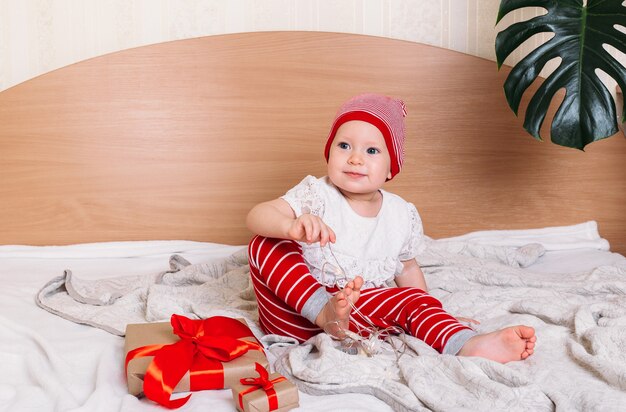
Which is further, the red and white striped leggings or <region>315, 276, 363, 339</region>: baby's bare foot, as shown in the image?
the red and white striped leggings

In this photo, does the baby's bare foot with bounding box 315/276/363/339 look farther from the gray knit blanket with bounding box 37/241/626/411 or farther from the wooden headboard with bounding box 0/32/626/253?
the wooden headboard with bounding box 0/32/626/253

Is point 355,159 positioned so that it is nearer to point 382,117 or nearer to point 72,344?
point 382,117

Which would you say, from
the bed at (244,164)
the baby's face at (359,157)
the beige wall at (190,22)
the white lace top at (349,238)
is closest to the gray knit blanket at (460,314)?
the bed at (244,164)

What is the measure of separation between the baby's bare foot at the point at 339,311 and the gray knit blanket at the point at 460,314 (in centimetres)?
2

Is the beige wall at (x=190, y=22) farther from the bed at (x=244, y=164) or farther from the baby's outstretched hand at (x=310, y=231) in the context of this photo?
the baby's outstretched hand at (x=310, y=231)

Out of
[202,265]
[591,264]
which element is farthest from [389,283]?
[591,264]

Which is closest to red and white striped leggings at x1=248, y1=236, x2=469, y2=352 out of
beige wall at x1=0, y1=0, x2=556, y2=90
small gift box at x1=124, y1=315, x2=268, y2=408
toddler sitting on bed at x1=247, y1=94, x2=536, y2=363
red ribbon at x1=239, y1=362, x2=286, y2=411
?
toddler sitting on bed at x1=247, y1=94, x2=536, y2=363

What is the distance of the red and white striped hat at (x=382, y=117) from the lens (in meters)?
1.19

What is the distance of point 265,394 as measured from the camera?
0.82 metres

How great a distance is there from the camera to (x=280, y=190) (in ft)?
5.74

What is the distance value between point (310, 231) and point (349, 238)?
0.20 metres

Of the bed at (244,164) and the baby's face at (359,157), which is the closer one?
the baby's face at (359,157)

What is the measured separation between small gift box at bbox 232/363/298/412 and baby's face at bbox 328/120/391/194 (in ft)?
1.37

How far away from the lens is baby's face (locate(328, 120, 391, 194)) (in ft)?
3.88
